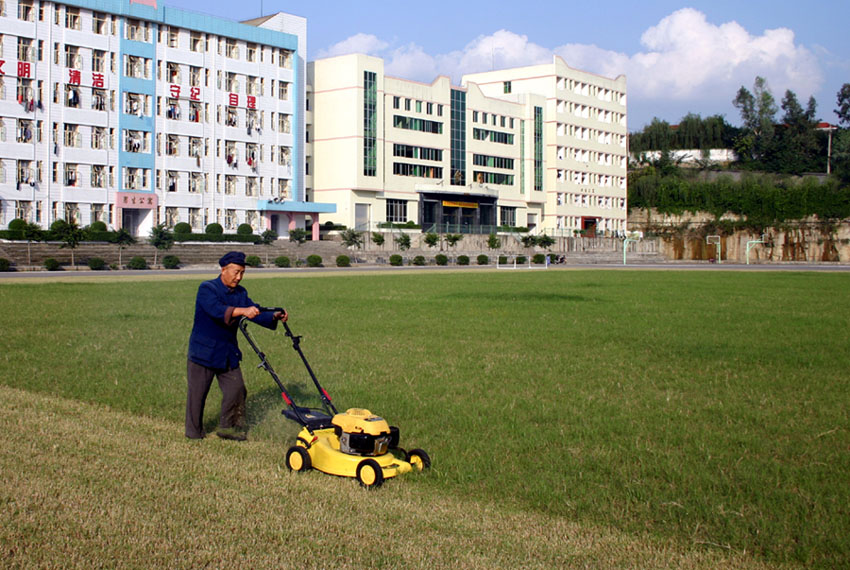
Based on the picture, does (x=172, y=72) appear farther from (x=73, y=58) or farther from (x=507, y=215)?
(x=507, y=215)

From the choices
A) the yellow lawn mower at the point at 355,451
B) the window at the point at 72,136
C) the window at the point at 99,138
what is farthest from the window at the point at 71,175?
the yellow lawn mower at the point at 355,451

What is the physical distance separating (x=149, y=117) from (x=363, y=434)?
6802cm

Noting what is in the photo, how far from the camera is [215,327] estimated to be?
798 centimetres

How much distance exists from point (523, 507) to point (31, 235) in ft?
175

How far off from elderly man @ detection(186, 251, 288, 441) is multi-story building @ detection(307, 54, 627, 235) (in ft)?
249

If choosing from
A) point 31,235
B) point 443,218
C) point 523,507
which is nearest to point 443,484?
point 523,507

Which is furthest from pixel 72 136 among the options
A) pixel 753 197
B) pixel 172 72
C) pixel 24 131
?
pixel 753 197

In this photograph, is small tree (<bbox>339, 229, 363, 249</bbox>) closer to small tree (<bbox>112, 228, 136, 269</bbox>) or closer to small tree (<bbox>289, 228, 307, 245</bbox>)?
small tree (<bbox>289, 228, 307, 245</bbox>)

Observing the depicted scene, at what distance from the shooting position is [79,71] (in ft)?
213

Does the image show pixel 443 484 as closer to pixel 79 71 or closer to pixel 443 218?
pixel 79 71

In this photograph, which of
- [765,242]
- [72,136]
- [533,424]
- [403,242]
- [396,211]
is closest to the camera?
[533,424]

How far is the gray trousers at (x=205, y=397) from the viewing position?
799cm

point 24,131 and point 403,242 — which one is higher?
point 24,131

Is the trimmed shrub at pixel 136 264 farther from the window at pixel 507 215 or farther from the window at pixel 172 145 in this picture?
the window at pixel 507 215
